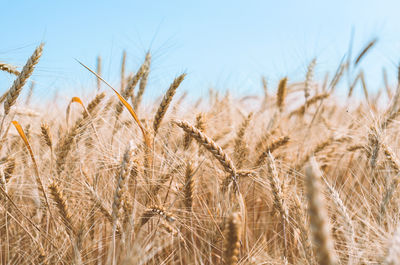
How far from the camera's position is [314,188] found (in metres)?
0.46

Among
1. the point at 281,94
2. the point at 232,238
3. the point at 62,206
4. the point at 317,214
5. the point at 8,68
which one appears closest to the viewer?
the point at 317,214

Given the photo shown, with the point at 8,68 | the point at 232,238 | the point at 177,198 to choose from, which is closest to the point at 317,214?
the point at 232,238

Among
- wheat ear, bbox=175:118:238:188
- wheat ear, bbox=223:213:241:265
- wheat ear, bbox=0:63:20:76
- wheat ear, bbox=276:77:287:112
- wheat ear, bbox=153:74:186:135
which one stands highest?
wheat ear, bbox=276:77:287:112

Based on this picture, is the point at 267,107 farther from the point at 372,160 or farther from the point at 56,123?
the point at 56,123

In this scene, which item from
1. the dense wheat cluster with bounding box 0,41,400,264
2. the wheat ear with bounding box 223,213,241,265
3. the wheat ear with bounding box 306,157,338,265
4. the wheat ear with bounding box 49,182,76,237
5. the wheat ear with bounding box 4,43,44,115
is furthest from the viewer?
the wheat ear with bounding box 4,43,44,115

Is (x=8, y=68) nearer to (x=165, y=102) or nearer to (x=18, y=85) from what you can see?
(x=18, y=85)

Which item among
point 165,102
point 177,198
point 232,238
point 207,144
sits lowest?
point 232,238


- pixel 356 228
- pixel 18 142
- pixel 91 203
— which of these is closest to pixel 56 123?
pixel 18 142

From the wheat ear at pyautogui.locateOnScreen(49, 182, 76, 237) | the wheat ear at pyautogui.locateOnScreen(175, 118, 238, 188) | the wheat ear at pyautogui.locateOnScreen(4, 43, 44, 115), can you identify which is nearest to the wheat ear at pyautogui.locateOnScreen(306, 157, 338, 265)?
the wheat ear at pyautogui.locateOnScreen(175, 118, 238, 188)

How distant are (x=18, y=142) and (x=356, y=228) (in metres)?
1.99

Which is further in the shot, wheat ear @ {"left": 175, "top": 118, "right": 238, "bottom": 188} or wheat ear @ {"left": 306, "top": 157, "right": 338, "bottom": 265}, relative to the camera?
wheat ear @ {"left": 175, "top": 118, "right": 238, "bottom": 188}

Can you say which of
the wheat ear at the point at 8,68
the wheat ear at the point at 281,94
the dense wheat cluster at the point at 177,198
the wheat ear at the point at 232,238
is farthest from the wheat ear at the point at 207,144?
the wheat ear at the point at 281,94

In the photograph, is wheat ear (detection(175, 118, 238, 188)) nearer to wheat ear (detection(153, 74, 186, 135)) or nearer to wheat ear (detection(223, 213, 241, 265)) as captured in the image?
wheat ear (detection(153, 74, 186, 135))

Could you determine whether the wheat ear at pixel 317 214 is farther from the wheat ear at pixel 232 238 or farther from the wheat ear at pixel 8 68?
the wheat ear at pixel 8 68
